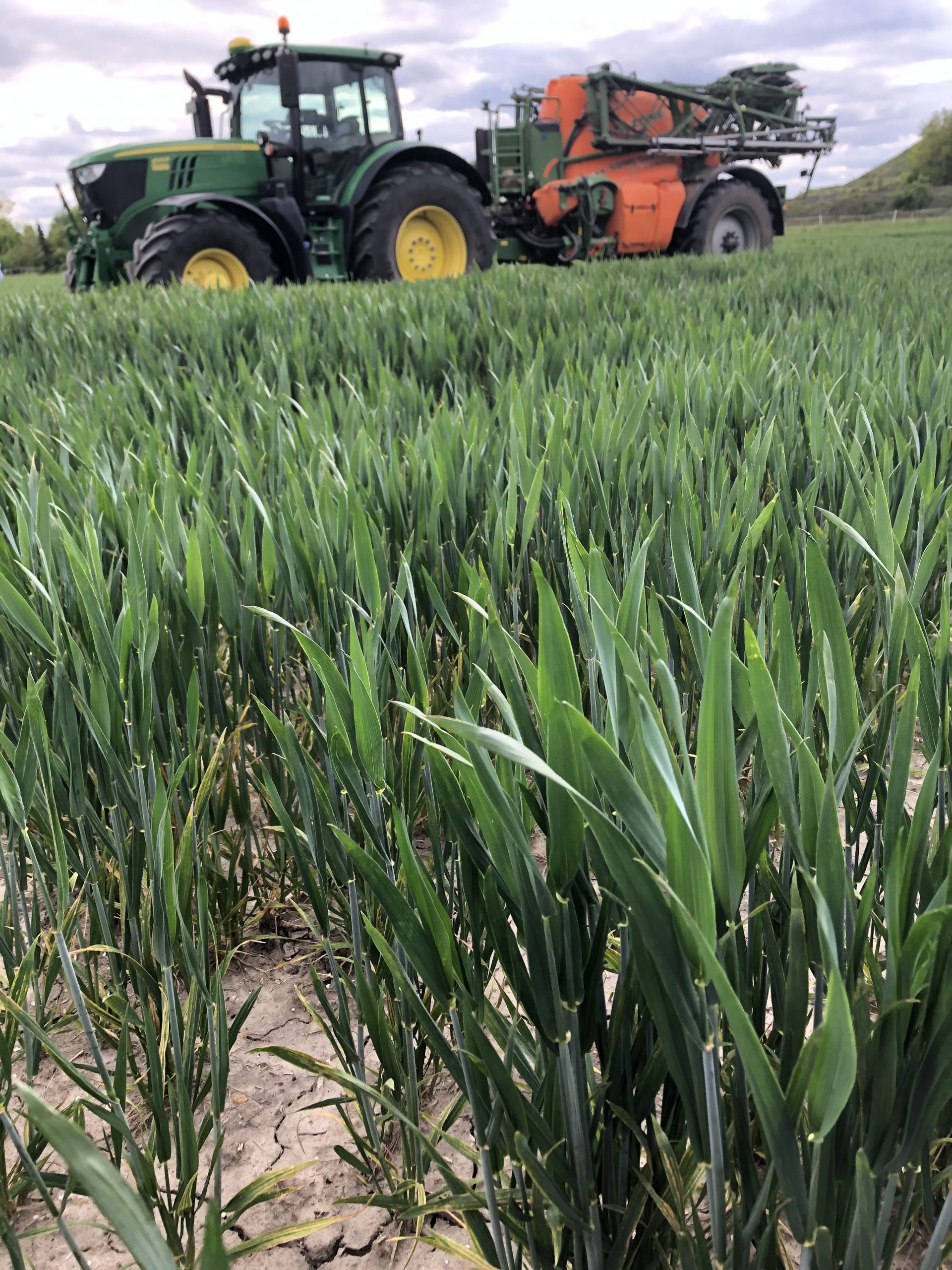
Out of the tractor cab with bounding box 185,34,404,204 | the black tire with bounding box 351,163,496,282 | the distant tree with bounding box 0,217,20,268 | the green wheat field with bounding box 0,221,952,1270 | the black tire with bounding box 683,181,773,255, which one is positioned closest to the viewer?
the green wheat field with bounding box 0,221,952,1270

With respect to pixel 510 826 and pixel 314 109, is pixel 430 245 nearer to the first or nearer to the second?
pixel 314 109

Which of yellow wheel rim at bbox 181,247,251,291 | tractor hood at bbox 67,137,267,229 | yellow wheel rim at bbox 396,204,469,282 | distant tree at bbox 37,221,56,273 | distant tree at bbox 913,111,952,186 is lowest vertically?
yellow wheel rim at bbox 181,247,251,291

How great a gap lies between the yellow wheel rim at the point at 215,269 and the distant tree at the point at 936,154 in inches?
1845

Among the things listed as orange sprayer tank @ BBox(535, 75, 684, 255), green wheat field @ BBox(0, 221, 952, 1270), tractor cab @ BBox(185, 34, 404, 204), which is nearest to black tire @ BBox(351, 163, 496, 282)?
tractor cab @ BBox(185, 34, 404, 204)

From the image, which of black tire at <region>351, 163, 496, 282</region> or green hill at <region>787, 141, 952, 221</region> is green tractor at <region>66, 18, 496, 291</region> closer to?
black tire at <region>351, 163, 496, 282</region>

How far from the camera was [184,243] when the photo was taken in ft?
19.3

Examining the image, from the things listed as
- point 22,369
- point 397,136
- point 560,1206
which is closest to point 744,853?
point 560,1206

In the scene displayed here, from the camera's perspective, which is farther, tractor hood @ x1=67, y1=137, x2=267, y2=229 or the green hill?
the green hill

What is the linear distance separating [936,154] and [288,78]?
50.5 metres

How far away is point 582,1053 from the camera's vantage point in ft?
1.77

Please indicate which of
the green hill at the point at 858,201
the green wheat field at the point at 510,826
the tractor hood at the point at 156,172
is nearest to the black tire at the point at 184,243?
the tractor hood at the point at 156,172

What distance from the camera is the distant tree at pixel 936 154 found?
144ft

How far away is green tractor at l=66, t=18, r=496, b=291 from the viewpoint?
6.06 meters

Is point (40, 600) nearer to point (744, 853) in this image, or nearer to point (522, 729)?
point (522, 729)
